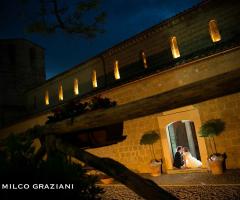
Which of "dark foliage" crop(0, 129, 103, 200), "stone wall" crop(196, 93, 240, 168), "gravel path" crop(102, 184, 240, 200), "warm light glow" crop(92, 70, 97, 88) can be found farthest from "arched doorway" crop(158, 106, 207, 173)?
"warm light glow" crop(92, 70, 97, 88)

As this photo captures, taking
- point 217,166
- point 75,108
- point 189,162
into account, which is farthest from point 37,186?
point 189,162

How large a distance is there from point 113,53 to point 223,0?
799cm

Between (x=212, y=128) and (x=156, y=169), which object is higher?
(x=212, y=128)

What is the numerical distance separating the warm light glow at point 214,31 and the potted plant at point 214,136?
5192 millimetres

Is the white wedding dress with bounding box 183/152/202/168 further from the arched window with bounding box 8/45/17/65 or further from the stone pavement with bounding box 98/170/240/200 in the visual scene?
the arched window with bounding box 8/45/17/65

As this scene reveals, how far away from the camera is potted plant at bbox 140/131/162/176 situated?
1008 centimetres

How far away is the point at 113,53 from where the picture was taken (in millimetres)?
16531

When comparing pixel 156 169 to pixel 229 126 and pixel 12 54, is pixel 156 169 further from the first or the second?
pixel 12 54

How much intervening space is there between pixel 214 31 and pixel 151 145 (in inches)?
285

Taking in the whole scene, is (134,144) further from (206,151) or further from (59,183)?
(59,183)

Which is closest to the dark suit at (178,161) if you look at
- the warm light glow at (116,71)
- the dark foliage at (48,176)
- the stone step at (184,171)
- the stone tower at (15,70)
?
the stone step at (184,171)

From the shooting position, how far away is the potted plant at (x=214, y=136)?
8523 mm

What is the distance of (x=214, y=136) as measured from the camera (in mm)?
9125

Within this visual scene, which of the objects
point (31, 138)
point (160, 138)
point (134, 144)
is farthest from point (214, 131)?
point (31, 138)
